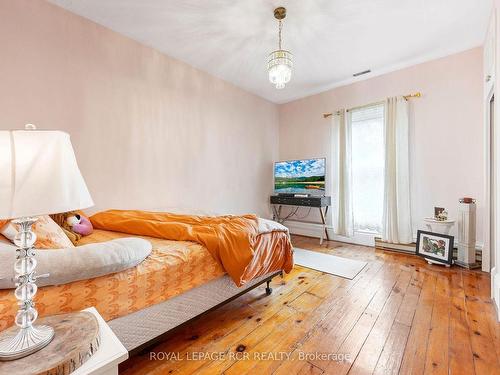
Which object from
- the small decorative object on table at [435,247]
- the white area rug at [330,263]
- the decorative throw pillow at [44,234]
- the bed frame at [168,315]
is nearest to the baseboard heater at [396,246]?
the small decorative object on table at [435,247]

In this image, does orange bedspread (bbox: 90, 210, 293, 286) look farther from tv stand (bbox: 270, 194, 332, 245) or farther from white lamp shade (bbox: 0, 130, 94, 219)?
tv stand (bbox: 270, 194, 332, 245)

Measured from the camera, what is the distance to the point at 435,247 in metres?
2.87

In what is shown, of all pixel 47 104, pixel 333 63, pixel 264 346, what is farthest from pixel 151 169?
pixel 333 63

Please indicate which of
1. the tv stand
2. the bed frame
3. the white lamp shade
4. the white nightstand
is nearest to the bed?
the bed frame

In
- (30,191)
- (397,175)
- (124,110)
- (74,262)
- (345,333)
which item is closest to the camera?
(30,191)

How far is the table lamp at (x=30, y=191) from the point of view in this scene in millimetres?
640

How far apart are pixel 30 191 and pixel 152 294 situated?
0.83 m

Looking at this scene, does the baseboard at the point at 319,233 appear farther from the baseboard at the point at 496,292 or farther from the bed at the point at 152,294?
the bed at the point at 152,294

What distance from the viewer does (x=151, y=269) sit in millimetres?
1263

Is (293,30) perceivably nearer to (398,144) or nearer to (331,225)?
(398,144)

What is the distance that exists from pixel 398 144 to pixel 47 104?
4196mm

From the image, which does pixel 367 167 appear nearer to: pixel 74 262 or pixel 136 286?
pixel 136 286

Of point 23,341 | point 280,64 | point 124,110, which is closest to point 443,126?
point 280,64

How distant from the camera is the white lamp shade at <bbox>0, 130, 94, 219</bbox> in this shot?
0.63 metres
